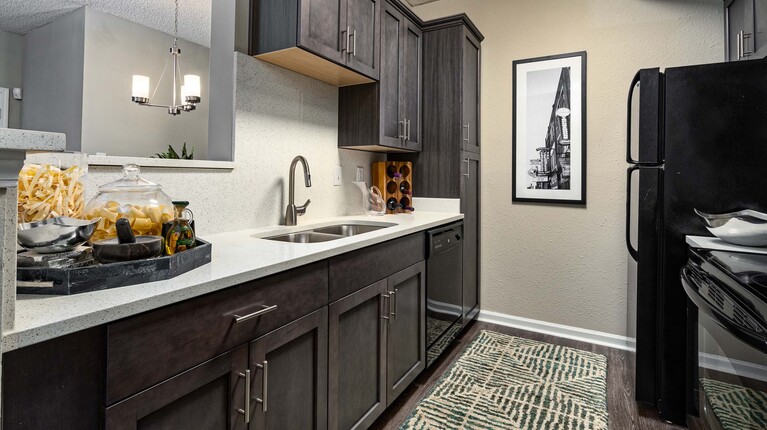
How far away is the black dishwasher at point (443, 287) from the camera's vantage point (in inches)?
86.7

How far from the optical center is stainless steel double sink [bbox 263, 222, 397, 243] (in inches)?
74.1

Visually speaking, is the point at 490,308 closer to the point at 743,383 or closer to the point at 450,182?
the point at 450,182

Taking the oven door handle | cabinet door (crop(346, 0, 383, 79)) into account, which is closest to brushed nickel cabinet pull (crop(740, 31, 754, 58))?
the oven door handle

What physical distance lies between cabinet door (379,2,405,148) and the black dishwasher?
70 centimetres

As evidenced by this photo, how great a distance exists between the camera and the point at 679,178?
175cm

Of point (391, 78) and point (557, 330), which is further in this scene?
point (557, 330)

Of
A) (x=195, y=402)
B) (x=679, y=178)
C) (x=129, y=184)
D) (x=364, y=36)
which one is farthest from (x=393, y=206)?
(x=195, y=402)

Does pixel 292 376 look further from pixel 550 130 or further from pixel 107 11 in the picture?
pixel 107 11

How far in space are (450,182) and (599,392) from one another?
156cm

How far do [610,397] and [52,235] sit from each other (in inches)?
96.6

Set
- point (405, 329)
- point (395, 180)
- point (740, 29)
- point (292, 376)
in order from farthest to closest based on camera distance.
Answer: point (395, 180) → point (740, 29) → point (405, 329) → point (292, 376)

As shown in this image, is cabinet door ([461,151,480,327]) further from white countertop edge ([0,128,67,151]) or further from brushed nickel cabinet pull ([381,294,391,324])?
white countertop edge ([0,128,67,151])

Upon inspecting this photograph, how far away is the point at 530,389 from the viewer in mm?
2102

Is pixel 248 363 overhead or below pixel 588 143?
below
